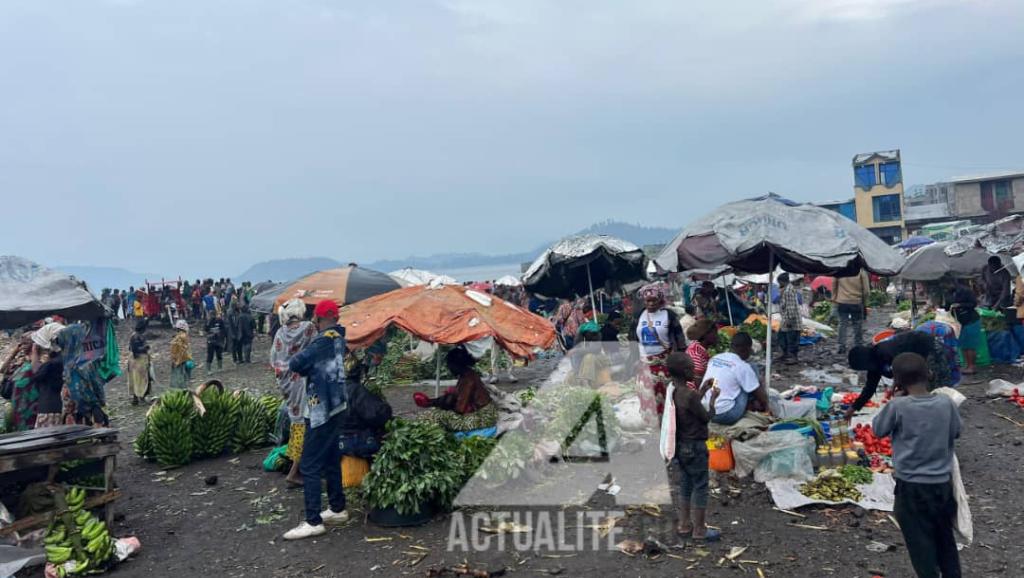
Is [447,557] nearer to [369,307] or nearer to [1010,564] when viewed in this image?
[369,307]

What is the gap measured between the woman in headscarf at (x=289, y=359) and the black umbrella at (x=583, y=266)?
228 inches

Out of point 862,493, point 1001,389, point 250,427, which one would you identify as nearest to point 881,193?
point 1001,389

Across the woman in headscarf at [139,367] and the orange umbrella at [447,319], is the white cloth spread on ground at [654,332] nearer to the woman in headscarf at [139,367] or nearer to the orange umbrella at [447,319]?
the orange umbrella at [447,319]

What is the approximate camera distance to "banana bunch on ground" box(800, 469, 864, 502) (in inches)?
240

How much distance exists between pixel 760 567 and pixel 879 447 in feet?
9.70

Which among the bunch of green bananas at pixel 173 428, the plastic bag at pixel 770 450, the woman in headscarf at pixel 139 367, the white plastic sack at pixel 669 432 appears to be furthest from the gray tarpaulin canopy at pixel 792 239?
the woman in headscarf at pixel 139 367

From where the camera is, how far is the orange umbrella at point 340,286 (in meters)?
8.66

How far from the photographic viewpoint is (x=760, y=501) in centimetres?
632

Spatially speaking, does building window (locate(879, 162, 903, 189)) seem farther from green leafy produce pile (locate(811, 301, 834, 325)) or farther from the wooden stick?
the wooden stick

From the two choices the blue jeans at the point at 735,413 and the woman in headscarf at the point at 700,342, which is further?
the woman in headscarf at the point at 700,342

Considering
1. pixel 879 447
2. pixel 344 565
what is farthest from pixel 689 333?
pixel 344 565

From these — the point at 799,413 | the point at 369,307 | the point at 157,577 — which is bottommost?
the point at 157,577

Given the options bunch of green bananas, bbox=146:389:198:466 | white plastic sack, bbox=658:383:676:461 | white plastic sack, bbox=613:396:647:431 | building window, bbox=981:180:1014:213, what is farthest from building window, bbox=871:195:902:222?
bunch of green bananas, bbox=146:389:198:466

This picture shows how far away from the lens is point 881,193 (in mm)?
48406
